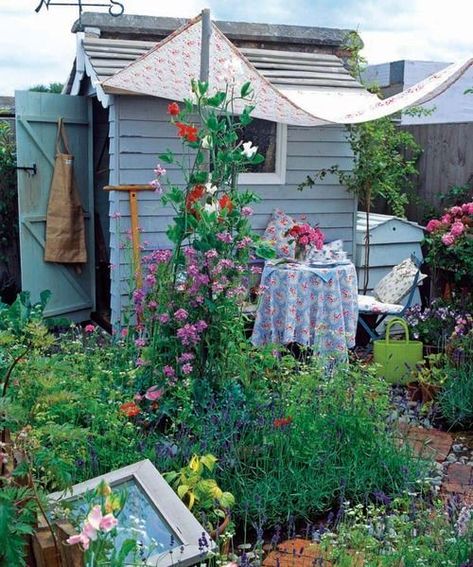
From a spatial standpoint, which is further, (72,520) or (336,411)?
(336,411)

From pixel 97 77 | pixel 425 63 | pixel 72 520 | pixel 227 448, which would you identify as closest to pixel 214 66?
pixel 97 77

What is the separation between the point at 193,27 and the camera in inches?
216

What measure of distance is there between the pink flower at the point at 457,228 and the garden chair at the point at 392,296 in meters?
0.50

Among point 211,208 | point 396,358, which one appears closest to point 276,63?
point 396,358

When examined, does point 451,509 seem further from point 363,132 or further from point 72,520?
point 363,132

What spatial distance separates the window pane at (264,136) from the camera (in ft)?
23.7

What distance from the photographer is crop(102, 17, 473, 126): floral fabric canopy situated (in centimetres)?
549

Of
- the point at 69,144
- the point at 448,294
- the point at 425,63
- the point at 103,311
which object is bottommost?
the point at 103,311

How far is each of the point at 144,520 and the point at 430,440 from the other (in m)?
2.26

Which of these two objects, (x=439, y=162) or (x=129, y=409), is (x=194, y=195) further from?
(x=439, y=162)

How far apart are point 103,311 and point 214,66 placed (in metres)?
3.07

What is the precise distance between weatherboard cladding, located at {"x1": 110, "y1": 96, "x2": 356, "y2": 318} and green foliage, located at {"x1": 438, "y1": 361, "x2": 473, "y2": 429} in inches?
106

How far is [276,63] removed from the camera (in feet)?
24.5

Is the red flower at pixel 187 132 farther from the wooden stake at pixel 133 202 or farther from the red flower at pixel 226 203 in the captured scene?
the wooden stake at pixel 133 202
